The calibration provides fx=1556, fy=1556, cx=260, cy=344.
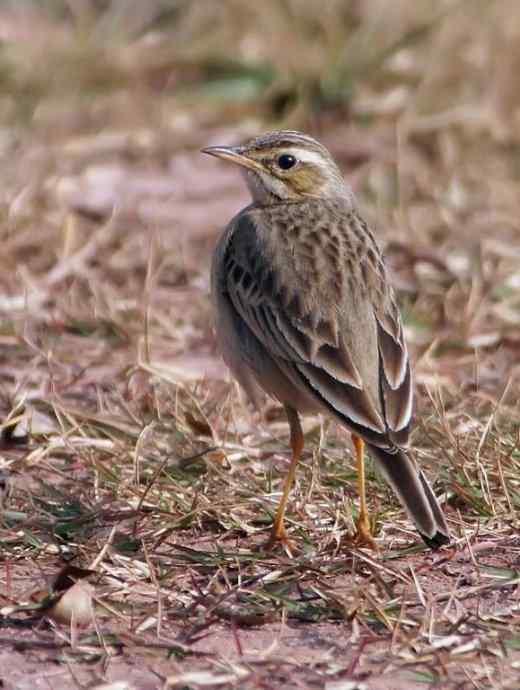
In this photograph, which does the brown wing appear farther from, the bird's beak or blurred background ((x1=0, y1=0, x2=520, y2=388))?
blurred background ((x1=0, y1=0, x2=520, y2=388))

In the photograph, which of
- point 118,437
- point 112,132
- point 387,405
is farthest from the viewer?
point 112,132

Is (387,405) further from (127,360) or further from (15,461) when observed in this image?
(127,360)

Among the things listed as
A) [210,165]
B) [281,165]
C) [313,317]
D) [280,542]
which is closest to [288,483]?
[280,542]

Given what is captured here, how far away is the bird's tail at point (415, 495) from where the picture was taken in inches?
224

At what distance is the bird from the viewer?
5977 mm

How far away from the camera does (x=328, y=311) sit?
6.47 metres

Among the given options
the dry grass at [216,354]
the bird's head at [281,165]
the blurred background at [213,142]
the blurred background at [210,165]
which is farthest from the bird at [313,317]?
the blurred background at [213,142]

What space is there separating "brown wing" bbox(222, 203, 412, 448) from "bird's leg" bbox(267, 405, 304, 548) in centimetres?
35

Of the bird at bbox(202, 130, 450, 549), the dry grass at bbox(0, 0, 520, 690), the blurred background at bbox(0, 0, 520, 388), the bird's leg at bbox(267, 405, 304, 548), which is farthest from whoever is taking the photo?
the blurred background at bbox(0, 0, 520, 388)

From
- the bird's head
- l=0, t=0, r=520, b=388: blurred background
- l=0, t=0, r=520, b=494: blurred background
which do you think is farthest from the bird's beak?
l=0, t=0, r=520, b=388: blurred background

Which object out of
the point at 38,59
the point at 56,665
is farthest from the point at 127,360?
the point at 38,59

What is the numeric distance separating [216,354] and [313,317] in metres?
2.31

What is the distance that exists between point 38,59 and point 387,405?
24.7ft

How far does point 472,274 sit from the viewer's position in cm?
954
